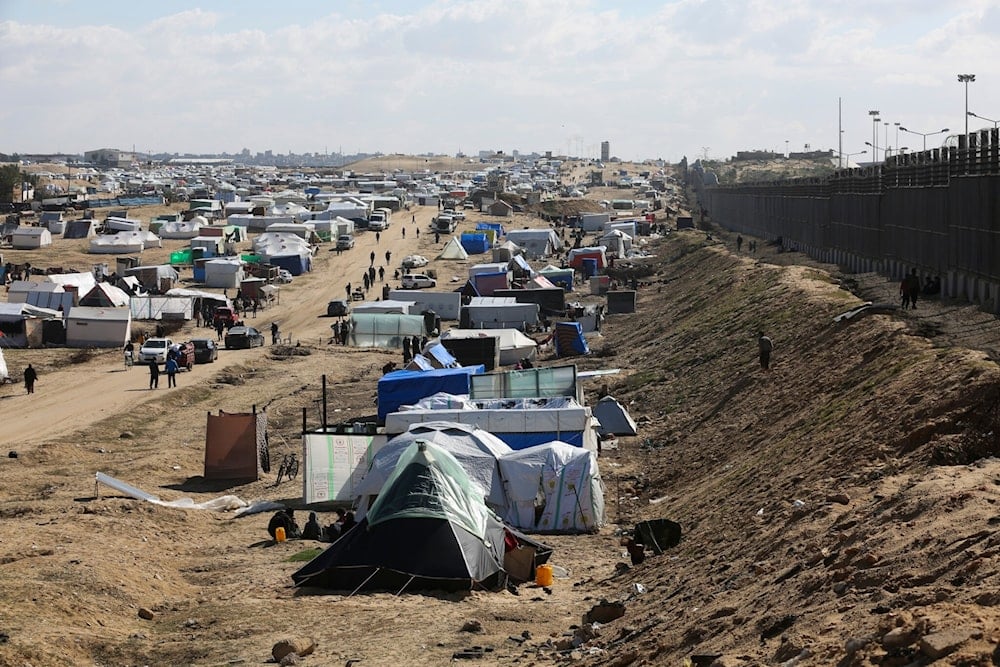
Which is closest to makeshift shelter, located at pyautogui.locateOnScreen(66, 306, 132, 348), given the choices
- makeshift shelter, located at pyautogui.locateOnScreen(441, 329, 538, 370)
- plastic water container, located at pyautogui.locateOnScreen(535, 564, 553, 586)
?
makeshift shelter, located at pyautogui.locateOnScreen(441, 329, 538, 370)

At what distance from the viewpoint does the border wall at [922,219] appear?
82.2 feet

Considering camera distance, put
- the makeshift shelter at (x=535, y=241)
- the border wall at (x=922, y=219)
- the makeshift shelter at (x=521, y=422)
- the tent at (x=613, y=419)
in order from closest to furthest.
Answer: the makeshift shelter at (x=521, y=422) < the border wall at (x=922, y=219) < the tent at (x=613, y=419) < the makeshift shelter at (x=535, y=241)

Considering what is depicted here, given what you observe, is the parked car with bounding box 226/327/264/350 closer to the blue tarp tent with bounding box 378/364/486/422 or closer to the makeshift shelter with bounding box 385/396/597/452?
the blue tarp tent with bounding box 378/364/486/422

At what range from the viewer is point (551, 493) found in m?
18.2

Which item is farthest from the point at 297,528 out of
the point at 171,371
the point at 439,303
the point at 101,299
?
the point at 101,299

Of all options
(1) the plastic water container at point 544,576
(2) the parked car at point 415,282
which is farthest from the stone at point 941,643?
(2) the parked car at point 415,282

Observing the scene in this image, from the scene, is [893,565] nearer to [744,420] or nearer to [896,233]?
[744,420]

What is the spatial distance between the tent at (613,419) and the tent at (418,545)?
401 inches

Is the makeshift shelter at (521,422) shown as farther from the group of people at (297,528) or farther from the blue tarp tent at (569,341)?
the blue tarp tent at (569,341)

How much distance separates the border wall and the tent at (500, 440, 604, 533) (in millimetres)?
9976

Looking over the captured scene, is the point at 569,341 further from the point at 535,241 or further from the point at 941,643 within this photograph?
the point at 535,241

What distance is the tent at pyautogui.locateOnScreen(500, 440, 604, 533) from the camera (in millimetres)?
18109

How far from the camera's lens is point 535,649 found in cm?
1190

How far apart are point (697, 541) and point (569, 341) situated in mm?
23525
